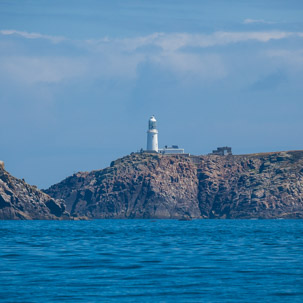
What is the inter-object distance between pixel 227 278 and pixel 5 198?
530 ft

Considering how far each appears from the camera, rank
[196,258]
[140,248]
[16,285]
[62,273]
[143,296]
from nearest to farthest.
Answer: [143,296], [16,285], [62,273], [196,258], [140,248]

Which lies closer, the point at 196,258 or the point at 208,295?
the point at 208,295

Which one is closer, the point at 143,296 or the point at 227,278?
the point at 143,296

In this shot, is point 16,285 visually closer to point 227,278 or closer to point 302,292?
point 227,278

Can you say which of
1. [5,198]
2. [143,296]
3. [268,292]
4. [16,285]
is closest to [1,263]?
[16,285]

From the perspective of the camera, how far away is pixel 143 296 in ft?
104

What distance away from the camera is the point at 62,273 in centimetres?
4022

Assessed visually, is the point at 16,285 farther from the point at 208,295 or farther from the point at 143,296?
the point at 208,295

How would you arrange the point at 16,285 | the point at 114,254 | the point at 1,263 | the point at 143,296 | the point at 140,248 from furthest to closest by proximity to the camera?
the point at 140,248
the point at 114,254
the point at 1,263
the point at 16,285
the point at 143,296

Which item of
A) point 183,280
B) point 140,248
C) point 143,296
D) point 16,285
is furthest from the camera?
point 140,248

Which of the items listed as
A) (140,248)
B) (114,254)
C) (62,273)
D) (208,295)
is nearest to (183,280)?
(208,295)

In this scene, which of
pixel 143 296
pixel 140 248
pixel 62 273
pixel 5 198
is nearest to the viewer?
pixel 143 296

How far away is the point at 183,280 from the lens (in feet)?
123

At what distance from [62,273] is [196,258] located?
14.8 meters
